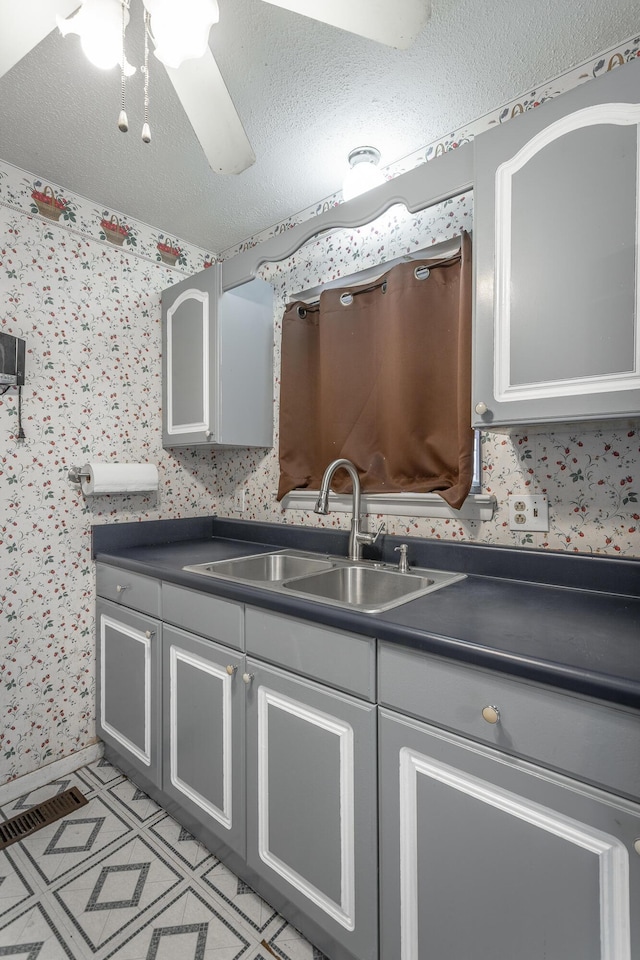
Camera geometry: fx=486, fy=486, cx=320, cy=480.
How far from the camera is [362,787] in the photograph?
1110mm

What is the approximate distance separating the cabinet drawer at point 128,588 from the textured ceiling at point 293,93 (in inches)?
61.6

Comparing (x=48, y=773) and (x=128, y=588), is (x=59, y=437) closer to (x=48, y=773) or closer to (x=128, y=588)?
(x=128, y=588)

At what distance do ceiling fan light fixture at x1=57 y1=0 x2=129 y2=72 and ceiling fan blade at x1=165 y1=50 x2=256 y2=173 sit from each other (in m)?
0.10

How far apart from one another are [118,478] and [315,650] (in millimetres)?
1270

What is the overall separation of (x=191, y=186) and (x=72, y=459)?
123cm

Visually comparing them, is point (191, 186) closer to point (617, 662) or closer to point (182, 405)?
point (182, 405)

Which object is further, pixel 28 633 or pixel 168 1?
pixel 28 633

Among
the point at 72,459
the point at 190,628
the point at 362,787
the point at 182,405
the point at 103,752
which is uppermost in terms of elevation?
the point at 182,405

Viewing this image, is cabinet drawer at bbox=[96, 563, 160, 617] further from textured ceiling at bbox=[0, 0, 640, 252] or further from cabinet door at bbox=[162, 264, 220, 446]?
textured ceiling at bbox=[0, 0, 640, 252]

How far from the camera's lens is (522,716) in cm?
88

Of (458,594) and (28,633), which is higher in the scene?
(458,594)

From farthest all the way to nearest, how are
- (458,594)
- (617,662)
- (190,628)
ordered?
(190,628) → (458,594) → (617,662)

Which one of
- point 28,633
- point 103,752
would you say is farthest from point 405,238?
point 103,752

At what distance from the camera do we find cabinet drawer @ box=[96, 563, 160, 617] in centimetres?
177
